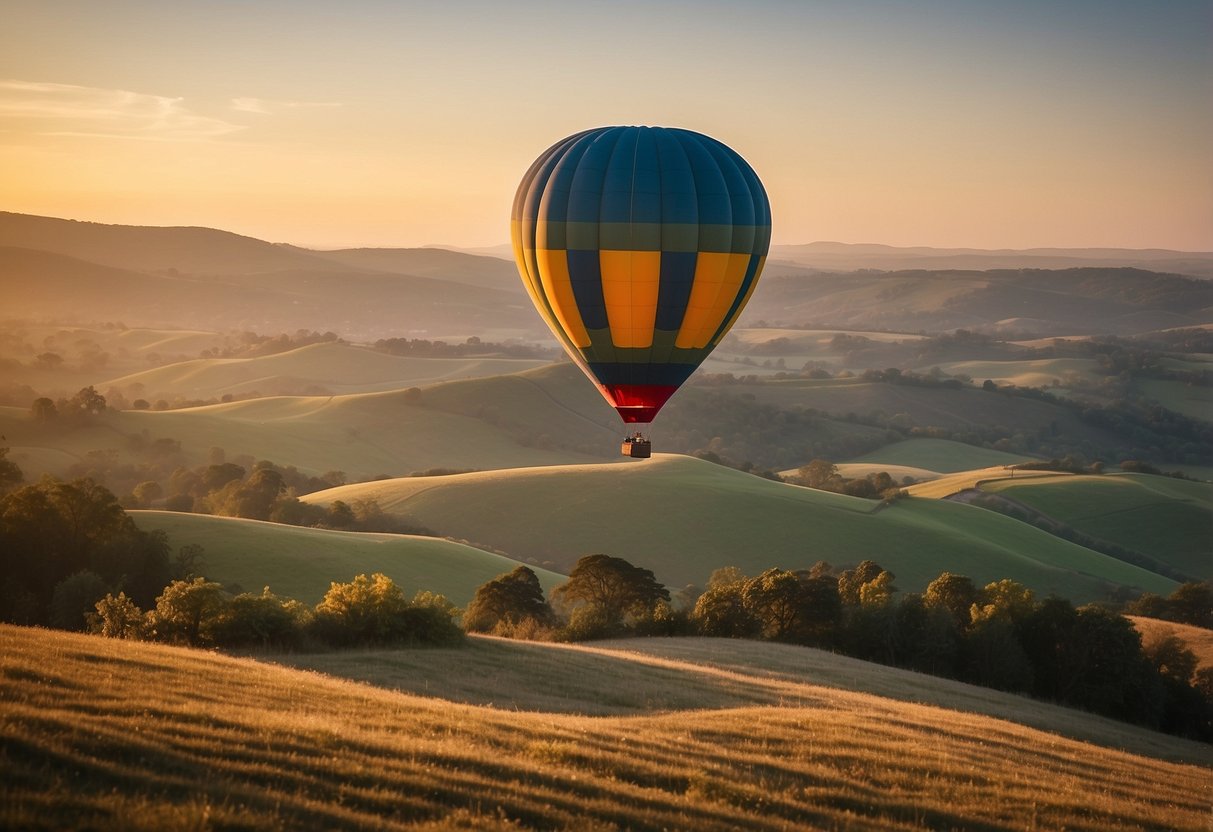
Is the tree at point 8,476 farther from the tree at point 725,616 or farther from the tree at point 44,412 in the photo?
the tree at point 44,412

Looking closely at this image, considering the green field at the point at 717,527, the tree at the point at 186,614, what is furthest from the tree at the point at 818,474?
the tree at the point at 186,614

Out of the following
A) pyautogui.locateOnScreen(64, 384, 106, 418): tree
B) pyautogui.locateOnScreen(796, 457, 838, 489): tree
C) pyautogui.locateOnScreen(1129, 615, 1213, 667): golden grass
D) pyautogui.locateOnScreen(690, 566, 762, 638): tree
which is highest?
pyautogui.locateOnScreen(64, 384, 106, 418): tree

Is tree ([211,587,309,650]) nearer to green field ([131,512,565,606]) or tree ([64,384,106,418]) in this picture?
green field ([131,512,565,606])

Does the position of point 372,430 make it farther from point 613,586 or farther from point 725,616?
point 725,616

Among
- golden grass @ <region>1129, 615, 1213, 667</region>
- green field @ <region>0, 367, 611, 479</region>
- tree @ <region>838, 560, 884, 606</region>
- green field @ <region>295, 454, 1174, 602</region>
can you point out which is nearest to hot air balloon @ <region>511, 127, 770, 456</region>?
tree @ <region>838, 560, 884, 606</region>

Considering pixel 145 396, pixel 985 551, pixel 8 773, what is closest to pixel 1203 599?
pixel 985 551

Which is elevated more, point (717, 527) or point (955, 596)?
point (955, 596)

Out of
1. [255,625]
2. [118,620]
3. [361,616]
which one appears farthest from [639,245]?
[118,620]
